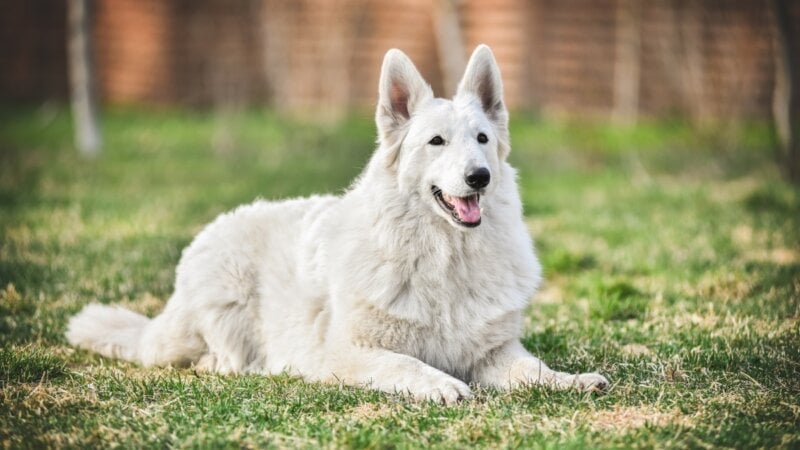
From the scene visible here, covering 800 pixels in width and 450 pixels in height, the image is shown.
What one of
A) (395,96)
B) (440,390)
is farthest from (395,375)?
(395,96)

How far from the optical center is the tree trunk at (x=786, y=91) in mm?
11156

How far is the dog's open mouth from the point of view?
4.82 meters

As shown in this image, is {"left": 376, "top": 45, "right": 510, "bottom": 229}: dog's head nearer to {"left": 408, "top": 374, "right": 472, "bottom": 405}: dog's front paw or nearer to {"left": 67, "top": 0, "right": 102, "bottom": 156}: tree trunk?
{"left": 408, "top": 374, "right": 472, "bottom": 405}: dog's front paw

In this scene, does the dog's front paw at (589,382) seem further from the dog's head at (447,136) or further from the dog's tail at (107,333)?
the dog's tail at (107,333)

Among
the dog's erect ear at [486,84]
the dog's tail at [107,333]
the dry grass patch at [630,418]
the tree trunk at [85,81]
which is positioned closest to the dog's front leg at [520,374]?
the dry grass patch at [630,418]

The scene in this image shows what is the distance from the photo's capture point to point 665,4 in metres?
17.4

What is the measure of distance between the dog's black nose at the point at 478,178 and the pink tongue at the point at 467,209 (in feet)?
0.54

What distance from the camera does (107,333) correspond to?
5.84m

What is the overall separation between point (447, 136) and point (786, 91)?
7843mm

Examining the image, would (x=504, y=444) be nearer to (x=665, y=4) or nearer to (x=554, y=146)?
(x=554, y=146)

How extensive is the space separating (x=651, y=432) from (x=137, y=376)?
2.66 m


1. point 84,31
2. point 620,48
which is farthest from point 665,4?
point 84,31

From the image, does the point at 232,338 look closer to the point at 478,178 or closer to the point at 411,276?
the point at 411,276

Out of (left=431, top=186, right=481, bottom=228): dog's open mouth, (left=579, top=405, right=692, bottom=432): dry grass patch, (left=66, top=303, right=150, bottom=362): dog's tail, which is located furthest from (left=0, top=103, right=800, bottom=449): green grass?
(left=431, top=186, right=481, bottom=228): dog's open mouth
